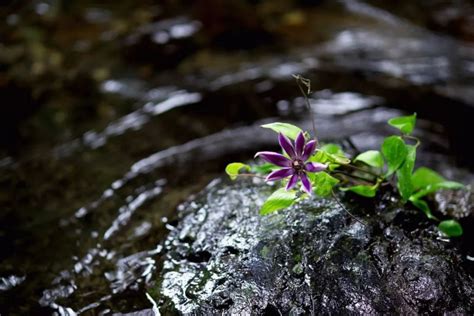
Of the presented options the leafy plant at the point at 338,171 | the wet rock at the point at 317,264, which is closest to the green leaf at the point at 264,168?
the leafy plant at the point at 338,171

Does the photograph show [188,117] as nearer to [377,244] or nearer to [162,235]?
[162,235]

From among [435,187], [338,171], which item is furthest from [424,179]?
[338,171]

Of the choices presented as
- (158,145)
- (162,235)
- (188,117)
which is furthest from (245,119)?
(162,235)

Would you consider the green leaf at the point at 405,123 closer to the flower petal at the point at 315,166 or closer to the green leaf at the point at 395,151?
the green leaf at the point at 395,151

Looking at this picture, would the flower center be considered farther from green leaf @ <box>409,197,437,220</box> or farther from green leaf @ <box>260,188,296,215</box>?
green leaf @ <box>409,197,437,220</box>

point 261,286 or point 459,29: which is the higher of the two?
point 261,286

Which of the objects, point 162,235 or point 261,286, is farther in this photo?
Result: point 162,235

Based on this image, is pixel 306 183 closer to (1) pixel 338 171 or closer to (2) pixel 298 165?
(2) pixel 298 165
